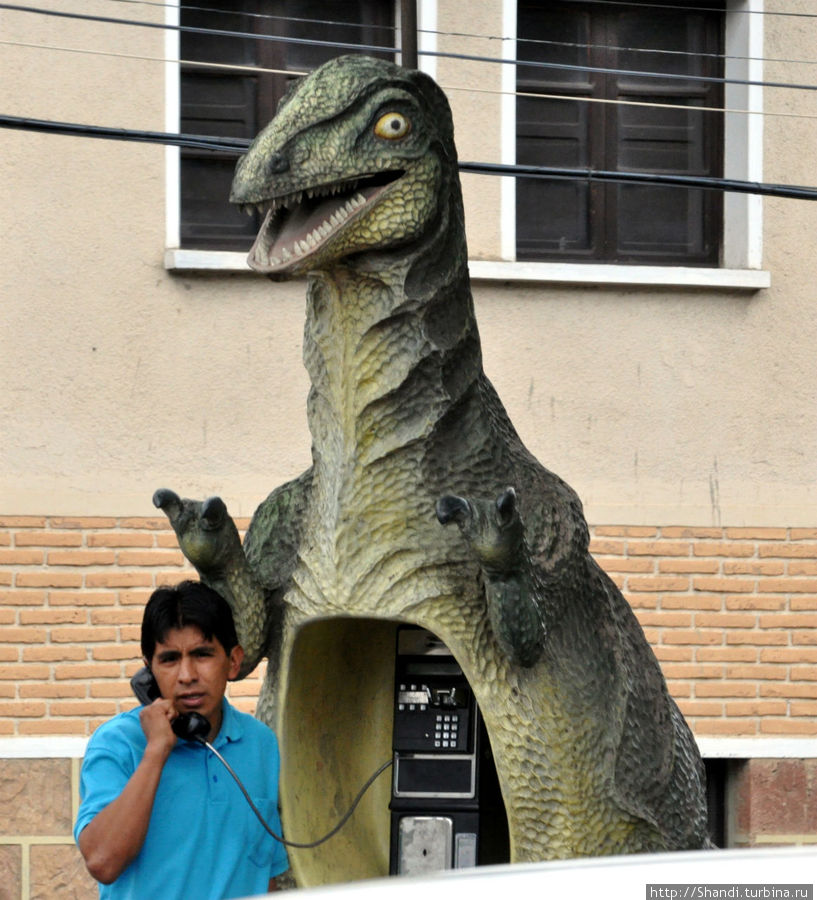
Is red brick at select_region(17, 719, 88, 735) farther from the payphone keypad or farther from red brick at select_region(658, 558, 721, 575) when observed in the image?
the payphone keypad

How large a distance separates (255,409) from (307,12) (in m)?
2.02

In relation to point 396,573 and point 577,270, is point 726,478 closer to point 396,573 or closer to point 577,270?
point 577,270

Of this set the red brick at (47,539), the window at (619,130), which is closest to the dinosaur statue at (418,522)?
the red brick at (47,539)

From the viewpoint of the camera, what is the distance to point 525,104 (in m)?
9.51

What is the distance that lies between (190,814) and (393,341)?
1112 mm

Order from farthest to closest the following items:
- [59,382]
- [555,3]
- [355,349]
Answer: [555,3] < [59,382] < [355,349]

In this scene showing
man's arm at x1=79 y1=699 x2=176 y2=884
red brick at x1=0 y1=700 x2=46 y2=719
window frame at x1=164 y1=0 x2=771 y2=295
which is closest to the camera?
man's arm at x1=79 y1=699 x2=176 y2=884

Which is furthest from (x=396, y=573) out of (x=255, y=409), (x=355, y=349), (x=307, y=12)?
(x=307, y=12)

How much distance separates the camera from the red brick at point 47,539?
28.6 ft

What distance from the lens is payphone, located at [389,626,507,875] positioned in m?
4.67

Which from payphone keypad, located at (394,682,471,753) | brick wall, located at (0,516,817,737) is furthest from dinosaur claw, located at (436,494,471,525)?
brick wall, located at (0,516,817,737)

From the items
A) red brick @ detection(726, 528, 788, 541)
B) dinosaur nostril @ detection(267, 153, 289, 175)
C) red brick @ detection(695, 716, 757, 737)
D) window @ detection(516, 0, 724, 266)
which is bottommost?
red brick @ detection(695, 716, 757, 737)

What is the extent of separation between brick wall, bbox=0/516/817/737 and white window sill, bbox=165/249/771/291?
120 cm

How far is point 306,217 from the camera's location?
160 inches
